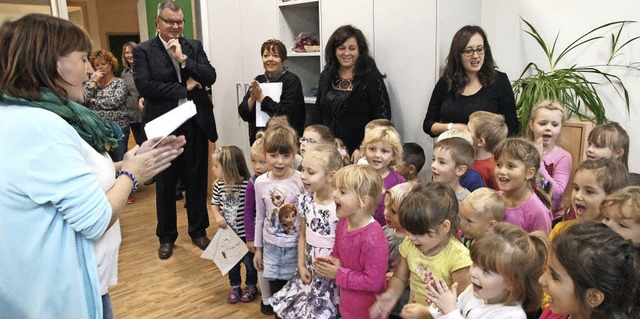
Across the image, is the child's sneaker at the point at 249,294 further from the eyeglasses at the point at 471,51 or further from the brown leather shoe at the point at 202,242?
the eyeglasses at the point at 471,51

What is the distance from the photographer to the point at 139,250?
367 centimetres

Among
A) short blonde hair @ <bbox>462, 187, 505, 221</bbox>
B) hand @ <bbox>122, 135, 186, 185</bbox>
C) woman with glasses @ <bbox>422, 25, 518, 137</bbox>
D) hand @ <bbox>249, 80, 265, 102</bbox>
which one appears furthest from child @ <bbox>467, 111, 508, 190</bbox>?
hand @ <bbox>122, 135, 186, 185</bbox>

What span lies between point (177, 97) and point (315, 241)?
1659mm

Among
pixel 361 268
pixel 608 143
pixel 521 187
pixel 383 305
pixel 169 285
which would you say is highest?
pixel 608 143

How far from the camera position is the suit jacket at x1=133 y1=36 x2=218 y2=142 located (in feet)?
10.6

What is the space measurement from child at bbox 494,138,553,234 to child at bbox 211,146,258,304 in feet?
4.51

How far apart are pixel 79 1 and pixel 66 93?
27.5ft

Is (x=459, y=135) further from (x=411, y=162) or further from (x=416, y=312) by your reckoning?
(x=416, y=312)

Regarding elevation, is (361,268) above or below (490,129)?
below

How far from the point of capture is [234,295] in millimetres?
2791

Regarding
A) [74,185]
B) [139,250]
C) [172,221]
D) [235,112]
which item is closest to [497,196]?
[74,185]

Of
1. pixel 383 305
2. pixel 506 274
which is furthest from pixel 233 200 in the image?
pixel 506 274

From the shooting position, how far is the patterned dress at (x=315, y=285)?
2082mm

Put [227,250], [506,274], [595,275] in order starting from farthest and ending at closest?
[227,250]
[506,274]
[595,275]
